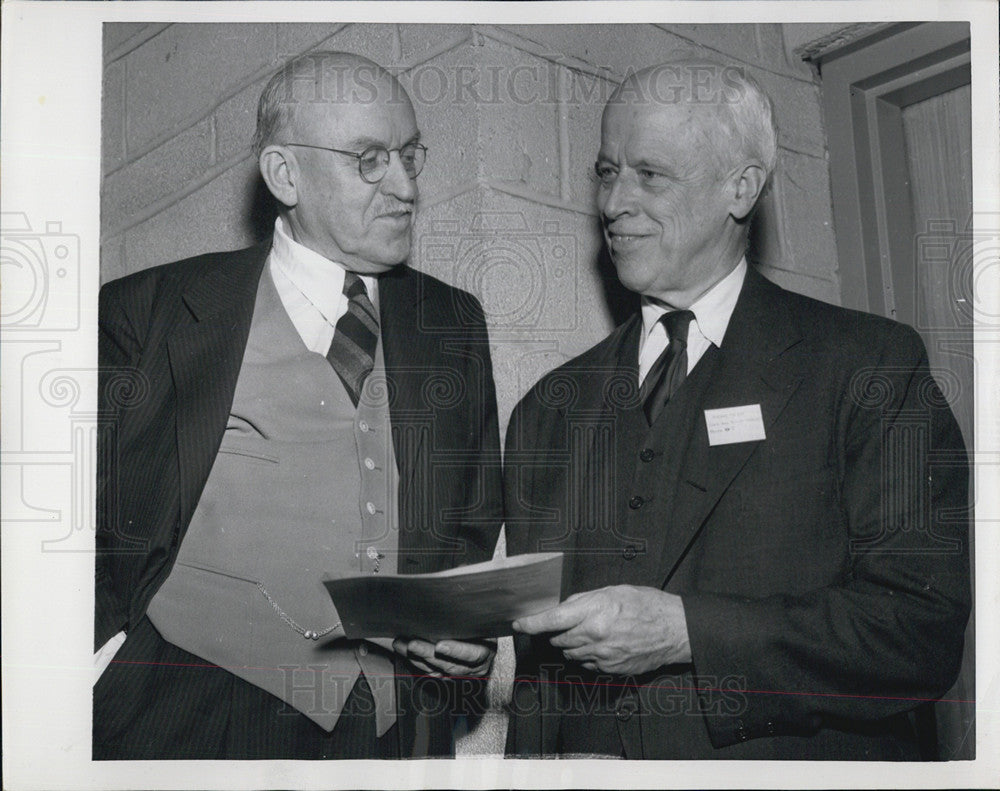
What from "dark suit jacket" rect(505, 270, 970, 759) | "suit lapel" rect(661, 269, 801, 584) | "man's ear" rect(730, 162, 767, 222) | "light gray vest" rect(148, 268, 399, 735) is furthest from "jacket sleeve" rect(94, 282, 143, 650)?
"man's ear" rect(730, 162, 767, 222)

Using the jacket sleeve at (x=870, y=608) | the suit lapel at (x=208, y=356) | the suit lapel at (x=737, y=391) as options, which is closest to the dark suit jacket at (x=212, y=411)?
the suit lapel at (x=208, y=356)

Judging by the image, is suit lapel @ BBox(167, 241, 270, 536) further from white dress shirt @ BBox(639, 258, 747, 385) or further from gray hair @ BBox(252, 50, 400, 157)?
white dress shirt @ BBox(639, 258, 747, 385)

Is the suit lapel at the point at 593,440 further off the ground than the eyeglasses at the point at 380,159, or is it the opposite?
the eyeglasses at the point at 380,159

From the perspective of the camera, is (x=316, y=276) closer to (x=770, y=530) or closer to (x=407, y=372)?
(x=407, y=372)

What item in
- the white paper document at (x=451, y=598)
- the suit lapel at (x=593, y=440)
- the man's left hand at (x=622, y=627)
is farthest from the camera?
the suit lapel at (x=593, y=440)

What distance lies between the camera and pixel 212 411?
2.51 meters

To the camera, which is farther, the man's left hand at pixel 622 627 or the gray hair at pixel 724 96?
the gray hair at pixel 724 96

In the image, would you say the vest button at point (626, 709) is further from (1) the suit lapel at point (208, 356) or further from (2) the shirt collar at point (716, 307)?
(1) the suit lapel at point (208, 356)

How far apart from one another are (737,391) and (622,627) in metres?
0.48

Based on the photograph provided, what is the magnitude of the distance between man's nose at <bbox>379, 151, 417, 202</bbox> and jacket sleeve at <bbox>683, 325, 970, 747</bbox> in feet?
2.98

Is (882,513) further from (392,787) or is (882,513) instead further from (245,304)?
(245,304)

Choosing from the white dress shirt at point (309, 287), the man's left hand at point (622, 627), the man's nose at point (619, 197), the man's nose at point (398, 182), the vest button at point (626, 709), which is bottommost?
the vest button at point (626, 709)

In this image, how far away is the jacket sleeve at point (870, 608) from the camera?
2.42 meters

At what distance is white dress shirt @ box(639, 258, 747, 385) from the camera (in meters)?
2.53
